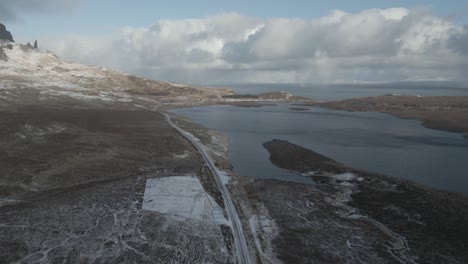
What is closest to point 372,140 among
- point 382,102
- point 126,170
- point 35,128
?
point 126,170

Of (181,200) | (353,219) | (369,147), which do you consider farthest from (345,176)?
(369,147)

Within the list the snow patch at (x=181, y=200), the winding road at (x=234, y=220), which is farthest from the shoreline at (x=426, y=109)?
the snow patch at (x=181, y=200)

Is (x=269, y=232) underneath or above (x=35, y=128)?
underneath

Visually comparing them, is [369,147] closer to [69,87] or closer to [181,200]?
[181,200]

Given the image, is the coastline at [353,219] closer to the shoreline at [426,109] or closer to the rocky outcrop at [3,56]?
the shoreline at [426,109]

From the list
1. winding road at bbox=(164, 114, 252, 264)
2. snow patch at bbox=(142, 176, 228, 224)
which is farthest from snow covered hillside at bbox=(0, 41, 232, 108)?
snow patch at bbox=(142, 176, 228, 224)

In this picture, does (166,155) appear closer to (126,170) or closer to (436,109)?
(126,170)

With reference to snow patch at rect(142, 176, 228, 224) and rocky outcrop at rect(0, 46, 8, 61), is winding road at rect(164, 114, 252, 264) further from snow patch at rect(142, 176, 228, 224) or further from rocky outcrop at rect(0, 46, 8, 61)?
rocky outcrop at rect(0, 46, 8, 61)
